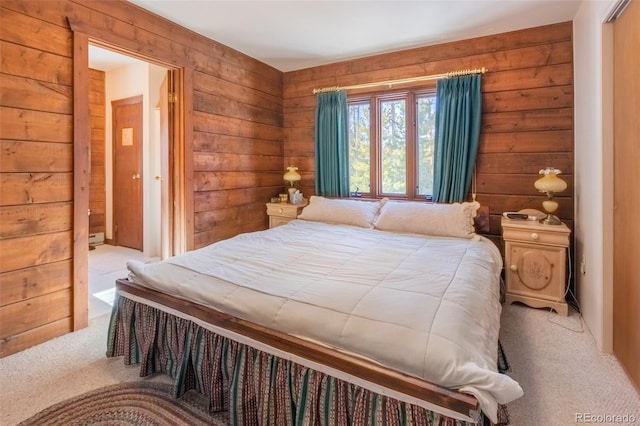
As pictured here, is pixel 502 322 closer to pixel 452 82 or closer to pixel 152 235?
pixel 452 82

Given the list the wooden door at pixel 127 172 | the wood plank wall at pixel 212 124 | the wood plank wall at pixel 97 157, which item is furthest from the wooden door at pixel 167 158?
the wood plank wall at pixel 97 157

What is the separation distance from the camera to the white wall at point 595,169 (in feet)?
6.59

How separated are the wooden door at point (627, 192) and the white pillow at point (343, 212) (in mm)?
1787

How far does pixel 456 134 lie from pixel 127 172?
4311mm

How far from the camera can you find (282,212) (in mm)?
3906

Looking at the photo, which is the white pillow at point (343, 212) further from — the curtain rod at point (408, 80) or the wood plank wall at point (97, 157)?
the wood plank wall at point (97, 157)

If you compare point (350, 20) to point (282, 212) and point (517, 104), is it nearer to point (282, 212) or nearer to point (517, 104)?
point (517, 104)

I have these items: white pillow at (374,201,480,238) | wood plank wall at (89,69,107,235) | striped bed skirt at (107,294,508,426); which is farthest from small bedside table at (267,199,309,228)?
wood plank wall at (89,69,107,235)

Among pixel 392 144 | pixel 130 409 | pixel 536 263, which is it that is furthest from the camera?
Result: pixel 392 144

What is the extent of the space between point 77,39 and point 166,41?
75 cm

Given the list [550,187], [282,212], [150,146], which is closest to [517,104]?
[550,187]

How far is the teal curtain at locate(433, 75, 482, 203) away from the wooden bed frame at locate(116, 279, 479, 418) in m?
2.50

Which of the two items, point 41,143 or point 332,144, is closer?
point 41,143

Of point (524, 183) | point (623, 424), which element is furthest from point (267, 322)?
point (524, 183)
